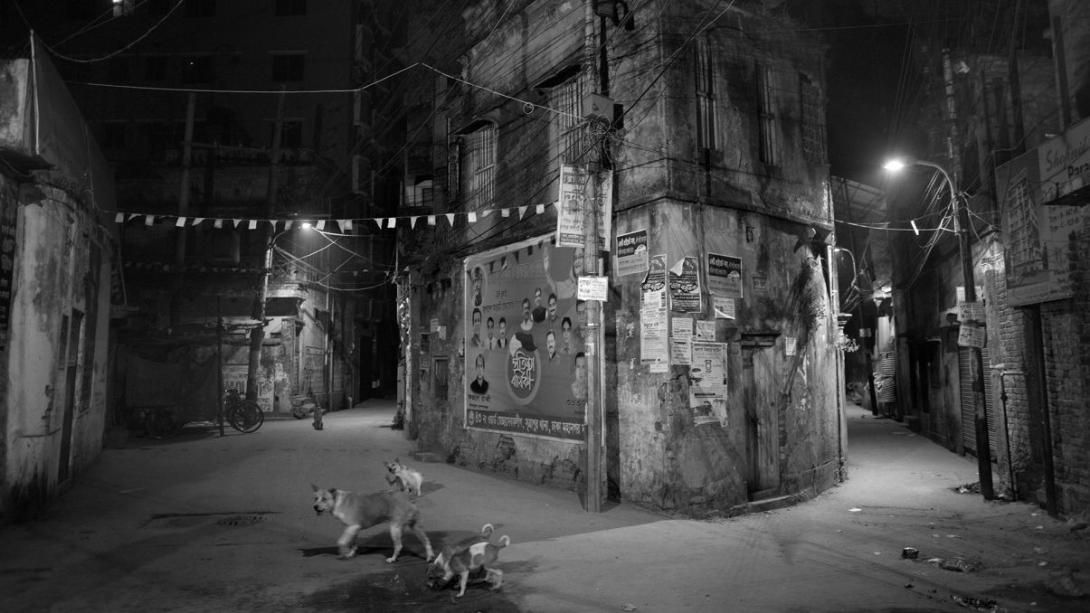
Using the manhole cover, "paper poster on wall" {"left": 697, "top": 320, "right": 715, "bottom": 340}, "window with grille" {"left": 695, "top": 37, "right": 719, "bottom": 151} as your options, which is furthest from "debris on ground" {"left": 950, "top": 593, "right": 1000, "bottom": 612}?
the manhole cover

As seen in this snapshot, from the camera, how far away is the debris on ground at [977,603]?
6013 millimetres

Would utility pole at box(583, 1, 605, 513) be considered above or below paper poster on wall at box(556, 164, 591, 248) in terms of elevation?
below

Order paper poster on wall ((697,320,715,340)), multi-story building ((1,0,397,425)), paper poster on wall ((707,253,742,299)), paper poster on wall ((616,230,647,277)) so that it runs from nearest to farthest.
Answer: paper poster on wall ((697,320,715,340)), paper poster on wall ((616,230,647,277)), paper poster on wall ((707,253,742,299)), multi-story building ((1,0,397,425))

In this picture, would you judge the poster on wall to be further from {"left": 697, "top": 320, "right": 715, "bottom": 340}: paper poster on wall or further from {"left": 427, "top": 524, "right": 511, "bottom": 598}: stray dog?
{"left": 427, "top": 524, "right": 511, "bottom": 598}: stray dog

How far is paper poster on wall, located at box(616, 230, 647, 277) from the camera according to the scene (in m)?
10.4

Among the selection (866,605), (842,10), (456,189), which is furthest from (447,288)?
(842,10)

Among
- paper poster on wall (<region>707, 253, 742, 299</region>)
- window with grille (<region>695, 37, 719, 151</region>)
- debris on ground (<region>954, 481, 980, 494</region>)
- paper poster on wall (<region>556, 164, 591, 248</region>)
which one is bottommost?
debris on ground (<region>954, 481, 980, 494</region>)

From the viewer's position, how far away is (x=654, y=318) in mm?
10164

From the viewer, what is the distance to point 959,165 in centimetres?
1407

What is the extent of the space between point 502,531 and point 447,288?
768 centimetres

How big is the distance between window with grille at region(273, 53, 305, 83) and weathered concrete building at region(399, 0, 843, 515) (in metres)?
23.1

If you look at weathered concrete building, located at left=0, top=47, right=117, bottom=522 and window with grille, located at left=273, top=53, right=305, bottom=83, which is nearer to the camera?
weathered concrete building, located at left=0, top=47, right=117, bottom=522

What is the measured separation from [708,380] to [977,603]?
471 cm

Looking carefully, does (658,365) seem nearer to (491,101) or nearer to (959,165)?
(491,101)
